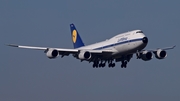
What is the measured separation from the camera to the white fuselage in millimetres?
89562

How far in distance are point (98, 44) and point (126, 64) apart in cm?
585

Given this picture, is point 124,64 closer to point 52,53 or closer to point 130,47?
point 130,47

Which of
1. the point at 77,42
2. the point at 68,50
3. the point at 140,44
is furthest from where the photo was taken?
the point at 77,42

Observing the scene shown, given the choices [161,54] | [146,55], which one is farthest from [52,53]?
[161,54]

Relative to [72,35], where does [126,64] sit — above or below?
below

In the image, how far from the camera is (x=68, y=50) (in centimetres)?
9519

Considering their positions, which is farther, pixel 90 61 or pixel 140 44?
pixel 90 61

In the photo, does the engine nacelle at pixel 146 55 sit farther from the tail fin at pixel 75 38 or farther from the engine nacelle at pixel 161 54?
the tail fin at pixel 75 38

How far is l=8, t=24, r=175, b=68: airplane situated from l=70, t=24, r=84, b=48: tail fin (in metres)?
12.3

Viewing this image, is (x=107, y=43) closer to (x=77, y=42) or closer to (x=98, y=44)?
(x=98, y=44)

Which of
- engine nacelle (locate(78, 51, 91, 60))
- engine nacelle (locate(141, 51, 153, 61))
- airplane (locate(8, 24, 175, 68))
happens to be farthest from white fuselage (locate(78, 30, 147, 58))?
engine nacelle (locate(78, 51, 91, 60))

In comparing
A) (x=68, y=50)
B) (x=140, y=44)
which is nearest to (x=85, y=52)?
(x=68, y=50)

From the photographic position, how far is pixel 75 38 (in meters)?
115

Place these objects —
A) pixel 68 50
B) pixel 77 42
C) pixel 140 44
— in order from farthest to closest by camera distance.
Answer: pixel 77 42 → pixel 68 50 → pixel 140 44
